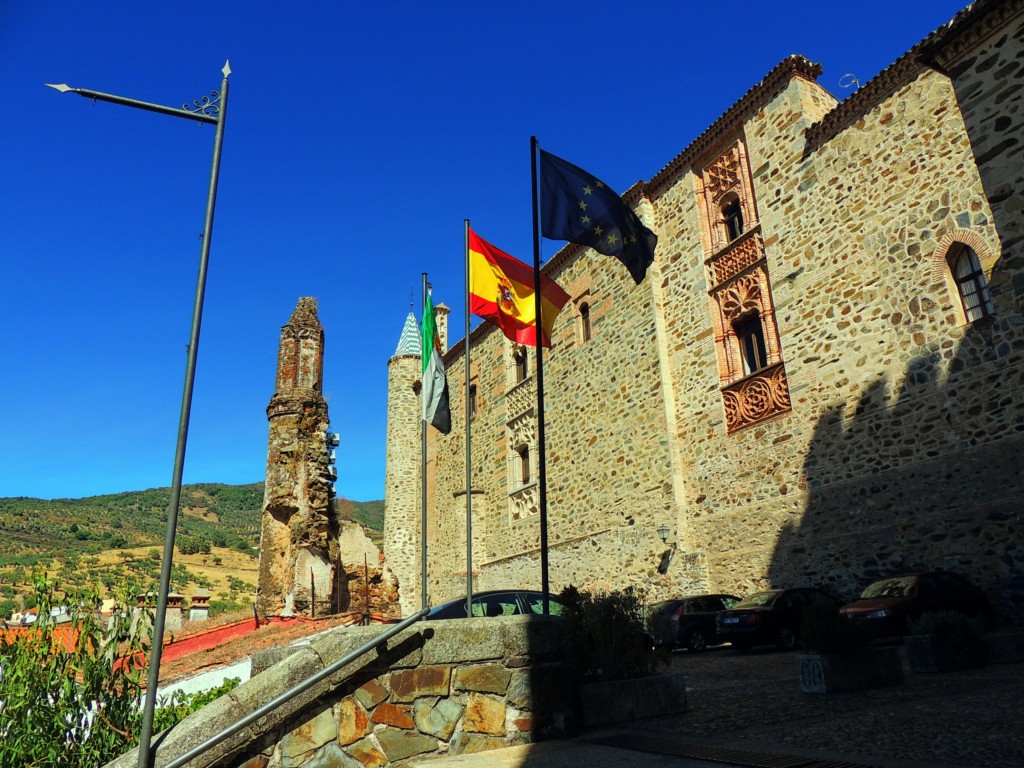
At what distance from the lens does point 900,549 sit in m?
12.6

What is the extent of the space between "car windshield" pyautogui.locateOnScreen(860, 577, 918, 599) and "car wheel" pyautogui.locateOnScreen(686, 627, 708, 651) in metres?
3.56

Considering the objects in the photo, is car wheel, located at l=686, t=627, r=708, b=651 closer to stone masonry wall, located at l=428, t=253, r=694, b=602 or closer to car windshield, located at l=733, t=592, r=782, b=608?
car windshield, located at l=733, t=592, r=782, b=608

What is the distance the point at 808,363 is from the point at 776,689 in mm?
8567

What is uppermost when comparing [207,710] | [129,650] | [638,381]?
[638,381]

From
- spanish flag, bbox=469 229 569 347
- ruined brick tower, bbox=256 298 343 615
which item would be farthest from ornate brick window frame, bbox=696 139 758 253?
ruined brick tower, bbox=256 298 343 615

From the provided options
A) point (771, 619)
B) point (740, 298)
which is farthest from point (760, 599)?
point (740, 298)

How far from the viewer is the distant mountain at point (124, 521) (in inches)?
1906

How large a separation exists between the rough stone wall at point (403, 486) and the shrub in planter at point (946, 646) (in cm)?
2514

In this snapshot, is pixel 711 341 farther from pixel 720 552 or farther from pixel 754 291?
pixel 720 552

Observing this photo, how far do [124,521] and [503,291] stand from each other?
62.6 meters

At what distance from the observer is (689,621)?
14.5 m

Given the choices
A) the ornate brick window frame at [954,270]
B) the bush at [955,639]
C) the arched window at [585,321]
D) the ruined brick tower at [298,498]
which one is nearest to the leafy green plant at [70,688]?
the bush at [955,639]

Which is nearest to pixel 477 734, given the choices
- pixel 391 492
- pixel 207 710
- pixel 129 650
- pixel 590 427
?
pixel 207 710

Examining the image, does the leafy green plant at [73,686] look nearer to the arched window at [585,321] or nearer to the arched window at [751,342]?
the arched window at [751,342]
